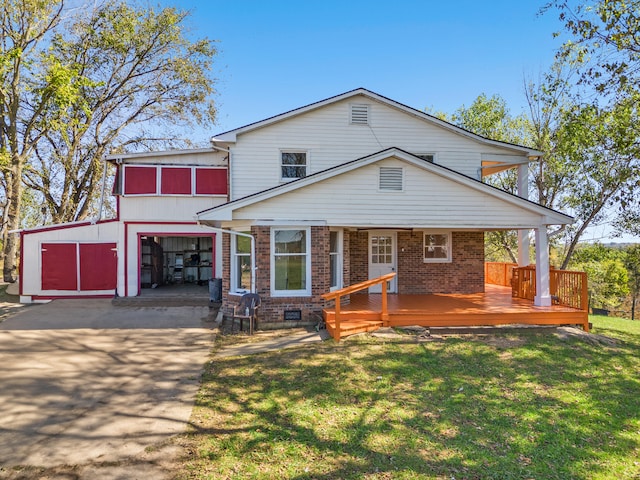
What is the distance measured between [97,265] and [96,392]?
10.3 meters

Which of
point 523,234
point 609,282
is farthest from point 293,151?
point 609,282

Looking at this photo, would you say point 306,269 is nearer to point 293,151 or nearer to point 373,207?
point 373,207

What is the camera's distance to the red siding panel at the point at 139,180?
15094mm

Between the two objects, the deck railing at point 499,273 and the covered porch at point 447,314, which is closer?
the covered porch at point 447,314

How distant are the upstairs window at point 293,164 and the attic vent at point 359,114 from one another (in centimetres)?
220

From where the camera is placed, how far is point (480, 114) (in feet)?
77.3

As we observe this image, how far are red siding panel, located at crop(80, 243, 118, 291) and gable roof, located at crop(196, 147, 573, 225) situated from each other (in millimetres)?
7147

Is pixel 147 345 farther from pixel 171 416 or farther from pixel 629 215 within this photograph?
pixel 629 215

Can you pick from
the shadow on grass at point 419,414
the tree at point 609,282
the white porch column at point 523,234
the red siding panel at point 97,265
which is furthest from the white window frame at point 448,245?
the tree at point 609,282

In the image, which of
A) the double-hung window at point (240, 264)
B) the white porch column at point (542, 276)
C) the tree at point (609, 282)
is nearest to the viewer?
the white porch column at point (542, 276)

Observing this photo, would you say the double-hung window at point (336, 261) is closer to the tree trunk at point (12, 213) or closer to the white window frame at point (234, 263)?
the white window frame at point (234, 263)

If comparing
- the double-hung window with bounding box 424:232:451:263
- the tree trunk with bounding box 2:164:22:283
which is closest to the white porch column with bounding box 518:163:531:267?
the double-hung window with bounding box 424:232:451:263

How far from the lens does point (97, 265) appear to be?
604 inches

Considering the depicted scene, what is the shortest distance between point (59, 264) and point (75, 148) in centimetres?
1145
